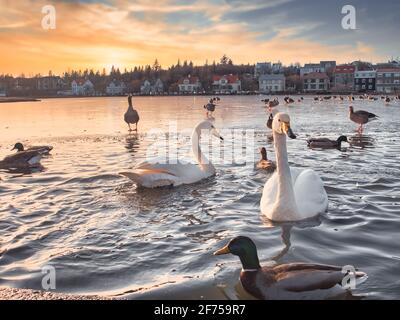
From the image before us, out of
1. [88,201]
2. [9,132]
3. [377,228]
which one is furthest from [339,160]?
[9,132]

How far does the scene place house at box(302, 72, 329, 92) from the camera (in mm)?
121887

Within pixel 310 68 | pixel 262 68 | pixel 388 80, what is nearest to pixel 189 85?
pixel 262 68

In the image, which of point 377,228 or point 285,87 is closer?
point 377,228

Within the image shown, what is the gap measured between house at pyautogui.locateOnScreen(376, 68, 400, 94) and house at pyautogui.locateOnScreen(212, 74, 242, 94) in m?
46.9

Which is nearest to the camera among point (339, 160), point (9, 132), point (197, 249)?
point (197, 249)

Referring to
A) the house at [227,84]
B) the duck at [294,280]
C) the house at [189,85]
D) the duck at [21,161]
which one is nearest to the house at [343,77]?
the house at [227,84]

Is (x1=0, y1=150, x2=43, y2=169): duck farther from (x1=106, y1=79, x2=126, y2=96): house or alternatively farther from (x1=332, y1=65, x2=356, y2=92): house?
(x1=106, y1=79, x2=126, y2=96): house

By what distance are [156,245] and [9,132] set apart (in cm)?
1839

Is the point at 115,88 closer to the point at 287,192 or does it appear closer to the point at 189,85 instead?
the point at 189,85

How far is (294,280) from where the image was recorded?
14.4 ft

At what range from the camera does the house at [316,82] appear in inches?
4799

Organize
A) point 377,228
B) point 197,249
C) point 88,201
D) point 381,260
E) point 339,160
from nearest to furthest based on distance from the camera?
point 381,260 < point 197,249 < point 377,228 < point 88,201 < point 339,160
